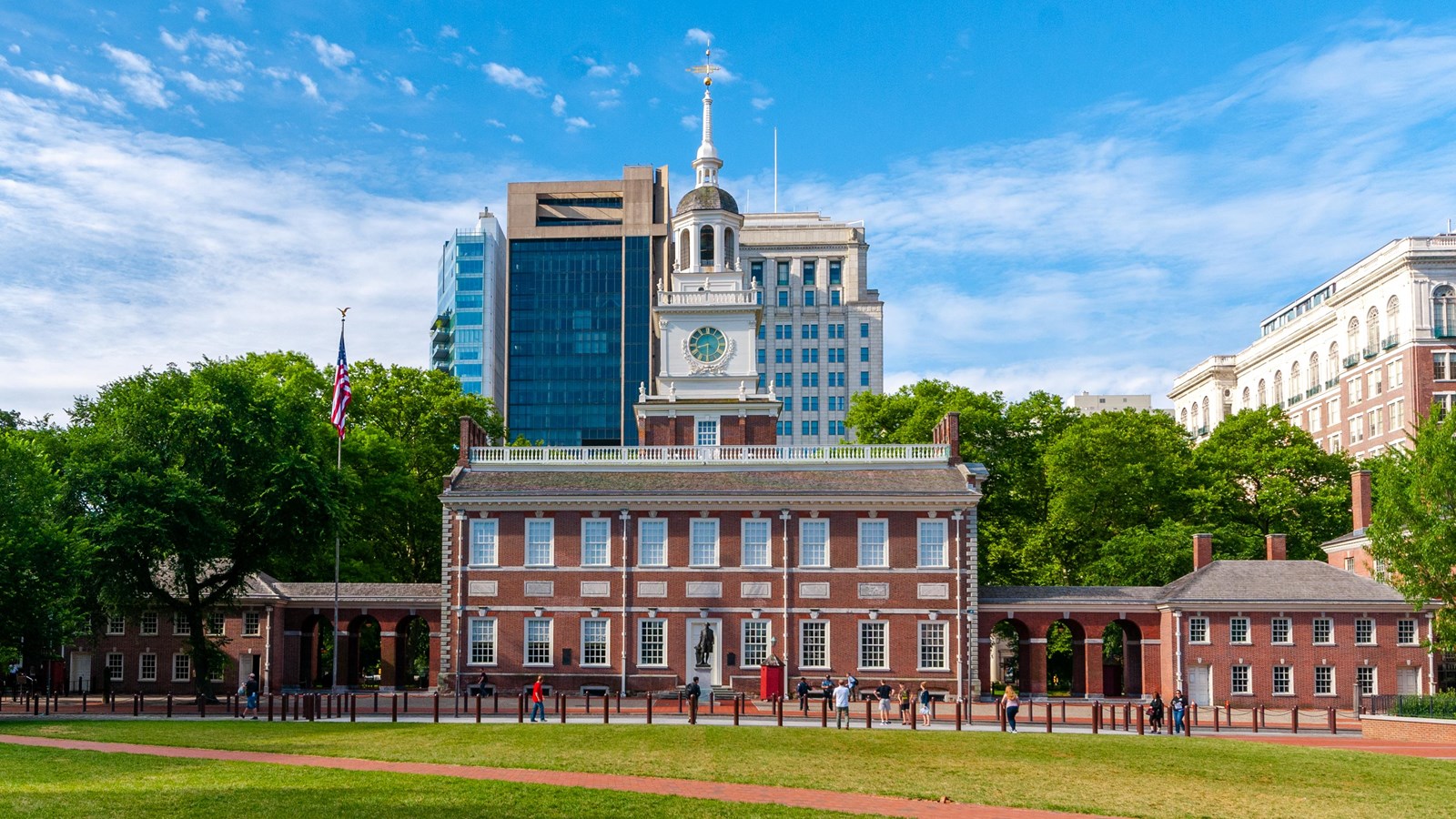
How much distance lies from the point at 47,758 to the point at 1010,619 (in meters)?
36.4

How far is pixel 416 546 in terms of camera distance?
72688 mm

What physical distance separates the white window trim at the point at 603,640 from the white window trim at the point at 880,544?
9.74m

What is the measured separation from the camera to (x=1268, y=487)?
71.1 metres

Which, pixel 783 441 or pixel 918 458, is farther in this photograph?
pixel 783 441

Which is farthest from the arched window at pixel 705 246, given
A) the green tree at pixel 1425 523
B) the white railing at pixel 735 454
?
the green tree at pixel 1425 523

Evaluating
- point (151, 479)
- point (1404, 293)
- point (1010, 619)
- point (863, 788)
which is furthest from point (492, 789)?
point (1404, 293)

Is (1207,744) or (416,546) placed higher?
(416,546)

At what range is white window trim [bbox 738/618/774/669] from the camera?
5494cm

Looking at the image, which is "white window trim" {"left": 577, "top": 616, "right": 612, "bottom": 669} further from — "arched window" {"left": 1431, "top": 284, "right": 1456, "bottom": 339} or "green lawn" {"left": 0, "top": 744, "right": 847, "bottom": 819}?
"arched window" {"left": 1431, "top": 284, "right": 1456, "bottom": 339}

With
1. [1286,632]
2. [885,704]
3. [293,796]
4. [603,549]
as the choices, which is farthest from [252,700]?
[1286,632]

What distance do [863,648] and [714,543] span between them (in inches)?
267

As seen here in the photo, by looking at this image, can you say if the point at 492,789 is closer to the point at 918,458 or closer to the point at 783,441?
the point at 918,458

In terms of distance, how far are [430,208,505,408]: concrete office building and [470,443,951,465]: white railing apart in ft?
376

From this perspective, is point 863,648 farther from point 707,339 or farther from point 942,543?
point 707,339
